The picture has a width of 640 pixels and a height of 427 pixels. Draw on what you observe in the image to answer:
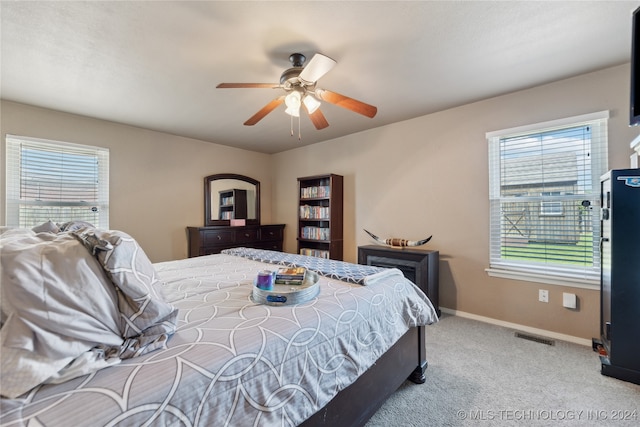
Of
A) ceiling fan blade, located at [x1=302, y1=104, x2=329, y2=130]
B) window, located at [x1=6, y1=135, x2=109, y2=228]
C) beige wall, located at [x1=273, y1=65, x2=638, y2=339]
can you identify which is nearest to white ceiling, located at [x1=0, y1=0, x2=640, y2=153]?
beige wall, located at [x1=273, y1=65, x2=638, y2=339]

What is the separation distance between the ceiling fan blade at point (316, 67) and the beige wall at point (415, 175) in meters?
2.00

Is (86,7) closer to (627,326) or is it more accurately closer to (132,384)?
(132,384)

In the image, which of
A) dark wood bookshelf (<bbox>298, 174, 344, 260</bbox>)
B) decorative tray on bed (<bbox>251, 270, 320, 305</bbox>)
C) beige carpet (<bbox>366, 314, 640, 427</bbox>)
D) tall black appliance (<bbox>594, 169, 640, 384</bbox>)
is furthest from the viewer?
dark wood bookshelf (<bbox>298, 174, 344, 260</bbox>)

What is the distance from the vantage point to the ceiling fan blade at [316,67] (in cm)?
162

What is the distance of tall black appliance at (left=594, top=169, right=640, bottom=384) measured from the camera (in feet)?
5.87

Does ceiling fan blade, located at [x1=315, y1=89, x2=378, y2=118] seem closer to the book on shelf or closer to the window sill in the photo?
the book on shelf

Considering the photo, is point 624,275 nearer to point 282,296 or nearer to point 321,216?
point 282,296

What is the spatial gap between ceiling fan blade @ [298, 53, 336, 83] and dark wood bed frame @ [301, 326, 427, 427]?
5.76 ft

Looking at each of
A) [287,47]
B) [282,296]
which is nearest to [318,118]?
[287,47]

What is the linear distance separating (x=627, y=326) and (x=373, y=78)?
2580 millimetres

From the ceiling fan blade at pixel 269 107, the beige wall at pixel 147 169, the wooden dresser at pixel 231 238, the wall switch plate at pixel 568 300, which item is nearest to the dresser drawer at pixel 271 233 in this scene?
the wooden dresser at pixel 231 238

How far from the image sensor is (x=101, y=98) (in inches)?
107

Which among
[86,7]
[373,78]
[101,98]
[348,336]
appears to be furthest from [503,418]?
[101,98]

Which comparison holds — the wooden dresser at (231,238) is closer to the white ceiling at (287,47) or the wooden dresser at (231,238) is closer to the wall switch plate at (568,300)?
the white ceiling at (287,47)
